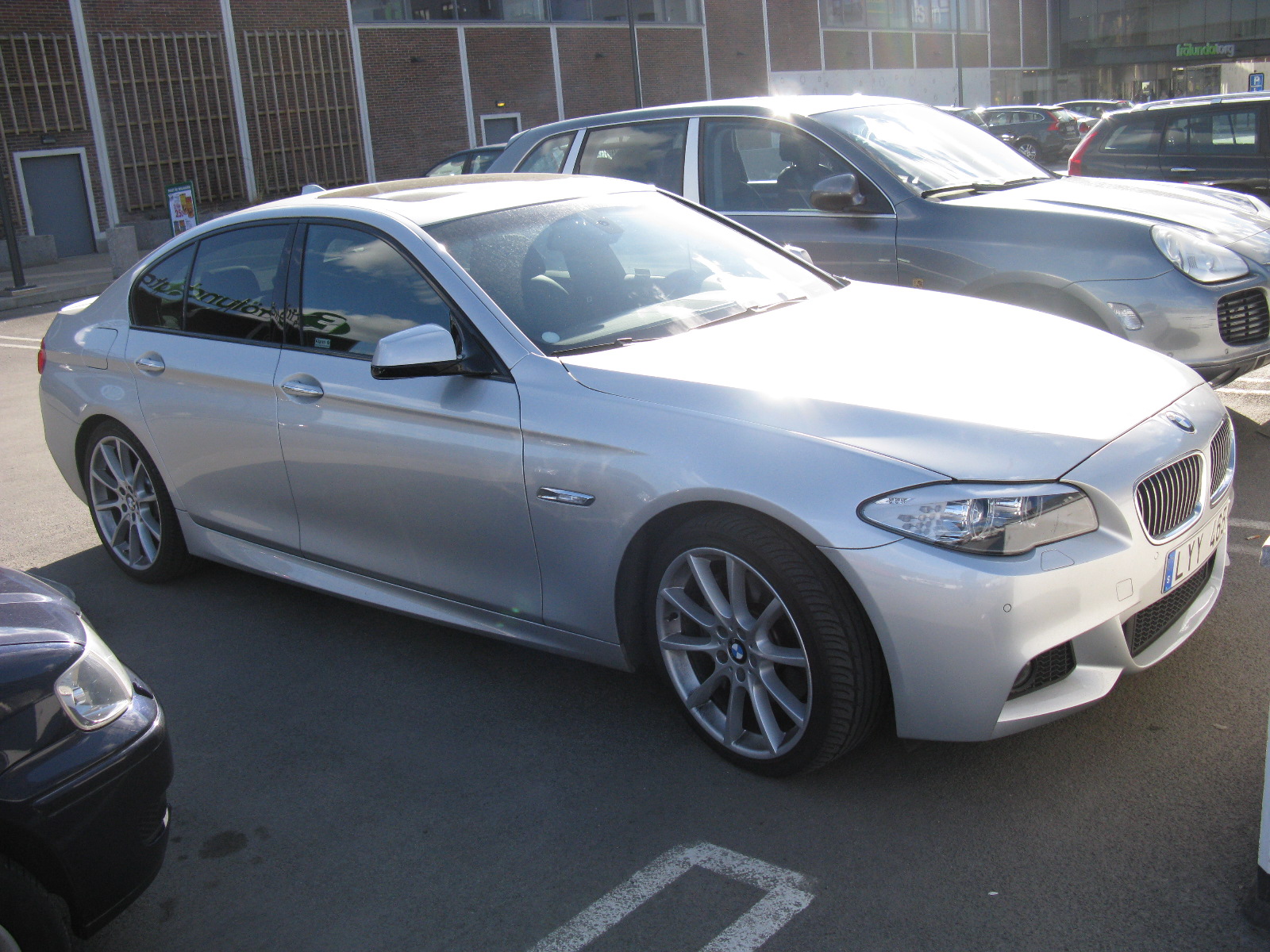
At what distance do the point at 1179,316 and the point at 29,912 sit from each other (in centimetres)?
499

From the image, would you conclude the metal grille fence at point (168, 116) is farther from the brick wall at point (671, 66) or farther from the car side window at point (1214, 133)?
the car side window at point (1214, 133)

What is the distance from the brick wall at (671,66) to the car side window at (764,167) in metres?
33.4

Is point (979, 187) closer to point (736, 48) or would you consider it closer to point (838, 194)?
point (838, 194)

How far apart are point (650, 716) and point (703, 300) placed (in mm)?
1431

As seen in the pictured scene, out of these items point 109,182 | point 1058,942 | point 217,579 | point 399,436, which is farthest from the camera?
point 109,182

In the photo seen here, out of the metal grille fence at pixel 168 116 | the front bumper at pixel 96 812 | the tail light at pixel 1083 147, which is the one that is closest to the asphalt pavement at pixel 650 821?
the front bumper at pixel 96 812

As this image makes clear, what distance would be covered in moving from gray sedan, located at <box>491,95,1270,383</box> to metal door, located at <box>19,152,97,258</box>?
23385 mm

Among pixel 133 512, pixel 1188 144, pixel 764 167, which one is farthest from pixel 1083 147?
pixel 133 512

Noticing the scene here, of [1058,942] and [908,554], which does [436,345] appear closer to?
[908,554]

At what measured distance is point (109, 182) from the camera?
27453mm

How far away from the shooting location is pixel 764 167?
21.5 feet

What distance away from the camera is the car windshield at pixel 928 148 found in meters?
6.11

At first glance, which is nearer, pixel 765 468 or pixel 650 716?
pixel 765 468

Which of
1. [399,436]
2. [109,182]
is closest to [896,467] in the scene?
[399,436]
